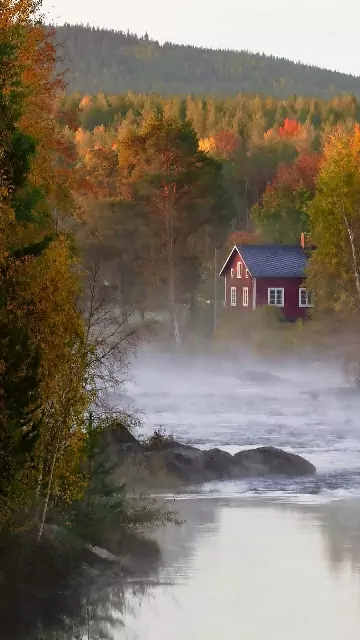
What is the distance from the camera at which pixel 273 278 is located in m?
81.6

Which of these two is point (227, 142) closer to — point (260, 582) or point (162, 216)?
point (162, 216)

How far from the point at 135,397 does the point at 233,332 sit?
13.1 meters

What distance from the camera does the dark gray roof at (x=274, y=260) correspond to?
81.2 metres

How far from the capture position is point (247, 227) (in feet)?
392

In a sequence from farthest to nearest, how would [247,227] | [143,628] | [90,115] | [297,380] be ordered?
[90,115] → [247,227] → [297,380] → [143,628]

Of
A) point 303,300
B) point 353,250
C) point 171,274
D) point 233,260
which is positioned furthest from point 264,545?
point 233,260

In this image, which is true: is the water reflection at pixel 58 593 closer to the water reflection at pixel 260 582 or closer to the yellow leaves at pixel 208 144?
the water reflection at pixel 260 582

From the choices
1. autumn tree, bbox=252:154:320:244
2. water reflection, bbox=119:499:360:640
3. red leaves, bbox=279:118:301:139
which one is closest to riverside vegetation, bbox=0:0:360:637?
autumn tree, bbox=252:154:320:244

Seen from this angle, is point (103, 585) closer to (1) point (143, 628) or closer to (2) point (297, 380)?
(1) point (143, 628)

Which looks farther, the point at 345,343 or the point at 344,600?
the point at 345,343

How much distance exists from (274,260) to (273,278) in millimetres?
1374

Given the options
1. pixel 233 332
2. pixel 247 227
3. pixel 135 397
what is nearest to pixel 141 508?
pixel 135 397

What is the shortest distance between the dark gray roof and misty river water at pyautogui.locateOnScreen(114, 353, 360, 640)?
76.9 feet

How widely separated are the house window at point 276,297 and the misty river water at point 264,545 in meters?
22.8
